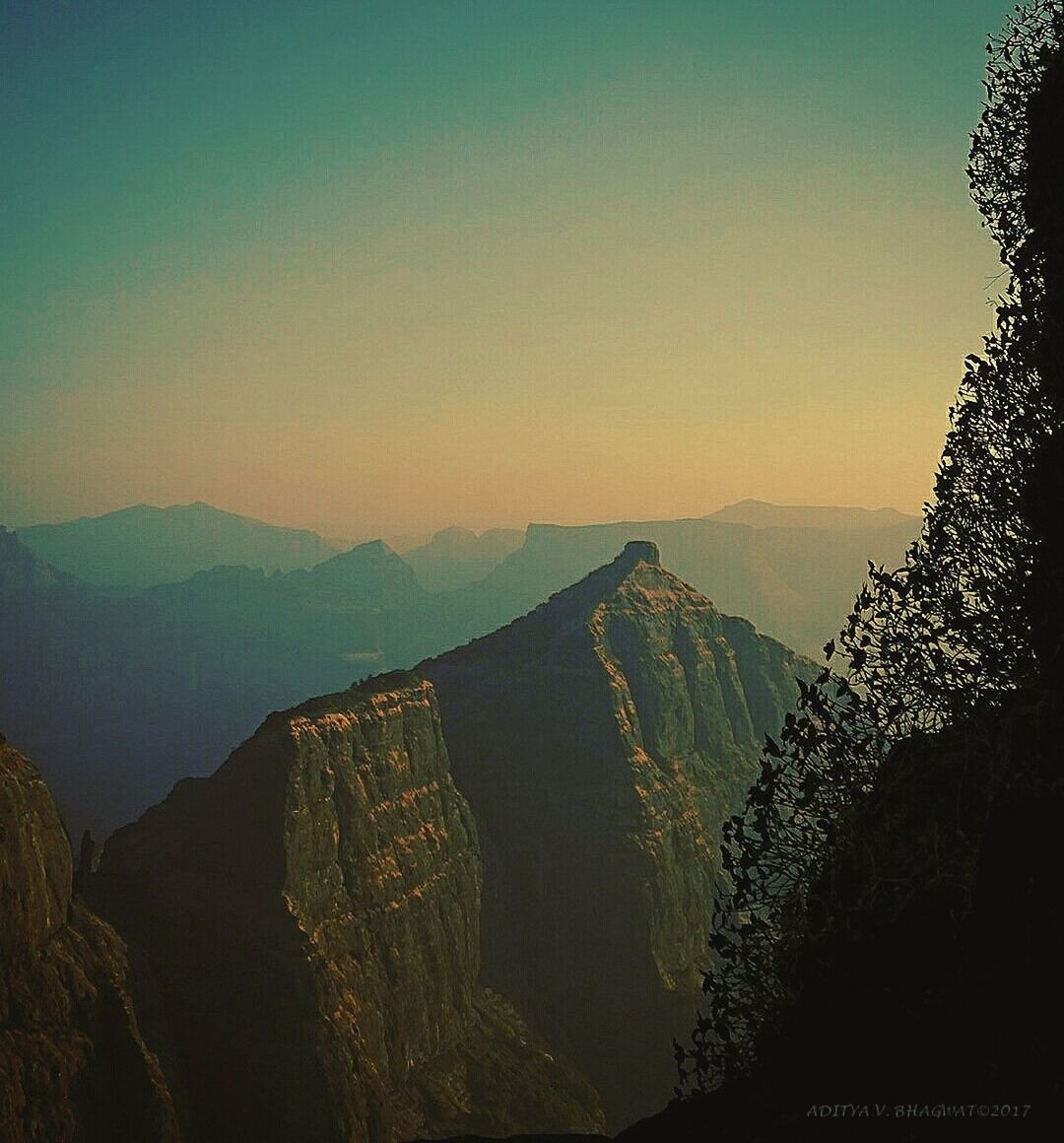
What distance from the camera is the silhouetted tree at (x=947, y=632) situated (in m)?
11.5

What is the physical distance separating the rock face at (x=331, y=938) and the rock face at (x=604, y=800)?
15.1 m

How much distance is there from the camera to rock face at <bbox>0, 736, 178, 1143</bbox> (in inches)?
1721

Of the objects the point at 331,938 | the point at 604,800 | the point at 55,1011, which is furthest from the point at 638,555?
the point at 55,1011

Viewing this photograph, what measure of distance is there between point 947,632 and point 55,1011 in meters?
48.3

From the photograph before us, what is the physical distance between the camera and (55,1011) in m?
46.7

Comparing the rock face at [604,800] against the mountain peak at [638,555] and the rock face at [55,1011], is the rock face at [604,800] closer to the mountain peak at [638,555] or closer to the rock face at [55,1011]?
the mountain peak at [638,555]

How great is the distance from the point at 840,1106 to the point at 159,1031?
56.6 metres

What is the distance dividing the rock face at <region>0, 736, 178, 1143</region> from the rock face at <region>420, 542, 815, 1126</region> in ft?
178

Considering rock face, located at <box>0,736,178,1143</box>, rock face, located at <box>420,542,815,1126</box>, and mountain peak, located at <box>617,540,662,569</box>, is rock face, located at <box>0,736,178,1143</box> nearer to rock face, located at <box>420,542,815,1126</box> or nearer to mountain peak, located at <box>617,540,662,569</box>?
rock face, located at <box>420,542,815,1126</box>

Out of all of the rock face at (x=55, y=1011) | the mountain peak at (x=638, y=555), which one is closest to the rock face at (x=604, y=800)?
the mountain peak at (x=638, y=555)

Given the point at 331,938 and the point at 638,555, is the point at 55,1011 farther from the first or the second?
the point at 638,555

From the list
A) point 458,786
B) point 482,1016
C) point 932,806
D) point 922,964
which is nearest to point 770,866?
point 932,806

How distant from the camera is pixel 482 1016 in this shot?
89.9m

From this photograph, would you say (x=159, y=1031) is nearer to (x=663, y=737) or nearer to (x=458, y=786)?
(x=458, y=786)
